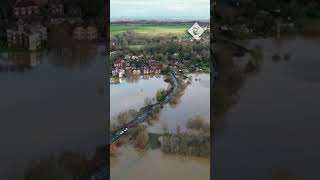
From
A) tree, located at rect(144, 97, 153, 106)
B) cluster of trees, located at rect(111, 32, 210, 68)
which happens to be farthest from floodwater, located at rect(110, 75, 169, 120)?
cluster of trees, located at rect(111, 32, 210, 68)

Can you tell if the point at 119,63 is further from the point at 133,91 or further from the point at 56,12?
the point at 56,12

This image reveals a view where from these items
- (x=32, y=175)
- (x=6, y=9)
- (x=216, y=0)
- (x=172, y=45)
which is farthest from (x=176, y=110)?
(x=6, y=9)

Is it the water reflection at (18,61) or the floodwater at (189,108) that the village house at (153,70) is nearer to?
the floodwater at (189,108)

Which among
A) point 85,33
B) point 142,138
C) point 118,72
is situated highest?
point 85,33

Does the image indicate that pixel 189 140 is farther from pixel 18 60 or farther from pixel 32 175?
pixel 18 60

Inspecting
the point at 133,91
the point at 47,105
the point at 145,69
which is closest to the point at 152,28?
the point at 145,69

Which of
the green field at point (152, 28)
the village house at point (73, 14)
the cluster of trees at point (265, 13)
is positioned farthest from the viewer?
the green field at point (152, 28)

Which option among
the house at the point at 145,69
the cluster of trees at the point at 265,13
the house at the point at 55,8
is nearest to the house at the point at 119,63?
the house at the point at 145,69
